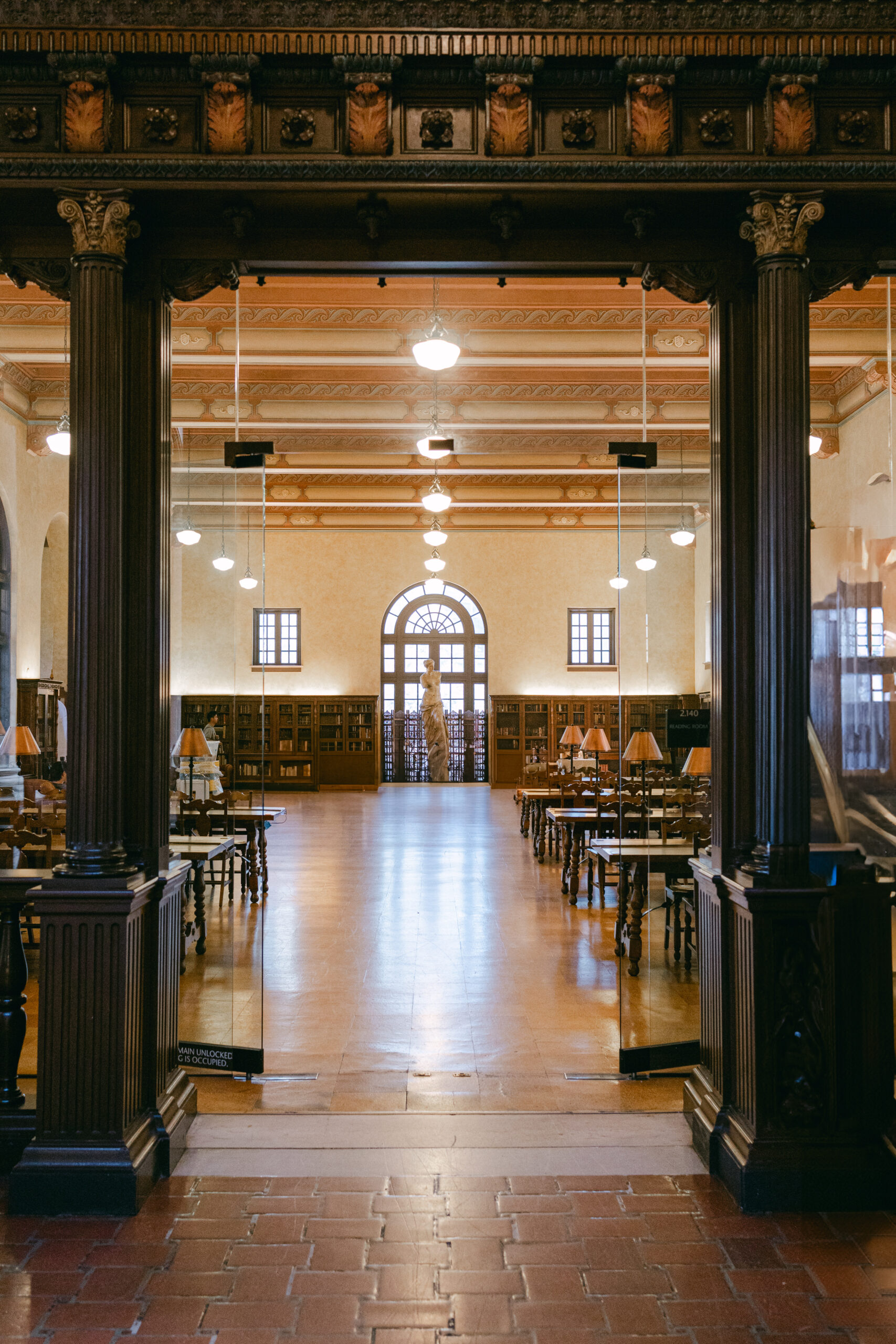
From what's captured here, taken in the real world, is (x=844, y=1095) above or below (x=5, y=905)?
below

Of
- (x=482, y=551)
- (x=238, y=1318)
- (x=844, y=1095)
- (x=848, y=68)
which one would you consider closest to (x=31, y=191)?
(x=848, y=68)

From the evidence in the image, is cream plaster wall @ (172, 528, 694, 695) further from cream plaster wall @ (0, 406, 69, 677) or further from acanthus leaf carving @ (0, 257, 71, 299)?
acanthus leaf carving @ (0, 257, 71, 299)

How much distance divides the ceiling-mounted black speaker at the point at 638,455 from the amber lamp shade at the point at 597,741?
4563mm

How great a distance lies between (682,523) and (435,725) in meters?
17.0

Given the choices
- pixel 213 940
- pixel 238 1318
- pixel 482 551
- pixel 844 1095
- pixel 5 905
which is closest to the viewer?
pixel 238 1318

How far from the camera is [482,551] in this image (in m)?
22.9

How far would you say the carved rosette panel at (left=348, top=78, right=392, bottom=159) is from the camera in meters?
3.55

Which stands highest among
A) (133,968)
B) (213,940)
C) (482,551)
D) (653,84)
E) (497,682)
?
(482,551)

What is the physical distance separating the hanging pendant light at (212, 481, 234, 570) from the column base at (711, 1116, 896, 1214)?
3066 mm

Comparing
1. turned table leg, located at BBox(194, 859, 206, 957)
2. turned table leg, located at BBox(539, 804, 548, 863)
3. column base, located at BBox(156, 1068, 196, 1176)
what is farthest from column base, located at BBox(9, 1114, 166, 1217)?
turned table leg, located at BBox(539, 804, 548, 863)

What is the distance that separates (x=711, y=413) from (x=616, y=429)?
989 cm

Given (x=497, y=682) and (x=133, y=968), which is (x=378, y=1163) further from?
(x=497, y=682)

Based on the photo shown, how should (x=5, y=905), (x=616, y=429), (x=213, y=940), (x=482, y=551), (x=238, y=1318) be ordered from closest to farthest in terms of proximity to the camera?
(x=238, y=1318) < (x=5, y=905) < (x=213, y=940) < (x=616, y=429) < (x=482, y=551)

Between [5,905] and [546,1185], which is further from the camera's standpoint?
[5,905]
